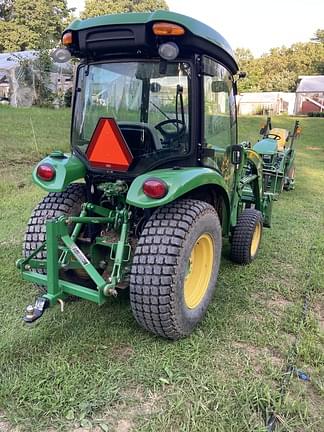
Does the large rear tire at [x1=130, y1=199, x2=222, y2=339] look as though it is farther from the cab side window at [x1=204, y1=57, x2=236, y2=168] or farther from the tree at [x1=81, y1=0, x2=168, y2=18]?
the tree at [x1=81, y1=0, x2=168, y2=18]

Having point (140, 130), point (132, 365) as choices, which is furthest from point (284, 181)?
point (132, 365)

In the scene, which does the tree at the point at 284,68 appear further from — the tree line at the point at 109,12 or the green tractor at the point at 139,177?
the green tractor at the point at 139,177

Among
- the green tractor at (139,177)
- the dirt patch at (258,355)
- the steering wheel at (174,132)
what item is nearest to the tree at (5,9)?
the green tractor at (139,177)

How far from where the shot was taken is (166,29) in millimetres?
2416

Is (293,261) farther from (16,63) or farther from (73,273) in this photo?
(16,63)

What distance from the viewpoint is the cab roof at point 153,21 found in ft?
7.95

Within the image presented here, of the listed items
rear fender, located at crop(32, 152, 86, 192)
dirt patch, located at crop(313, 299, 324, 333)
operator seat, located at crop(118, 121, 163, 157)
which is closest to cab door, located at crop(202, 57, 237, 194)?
operator seat, located at crop(118, 121, 163, 157)

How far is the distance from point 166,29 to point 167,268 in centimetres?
141

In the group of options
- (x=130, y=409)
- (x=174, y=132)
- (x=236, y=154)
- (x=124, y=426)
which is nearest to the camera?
(x=124, y=426)

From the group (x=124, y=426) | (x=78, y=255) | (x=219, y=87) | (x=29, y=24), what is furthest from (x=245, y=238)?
(x=29, y=24)

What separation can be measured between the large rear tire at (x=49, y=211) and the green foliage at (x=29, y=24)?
2967 centimetres

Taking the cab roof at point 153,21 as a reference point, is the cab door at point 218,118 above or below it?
below

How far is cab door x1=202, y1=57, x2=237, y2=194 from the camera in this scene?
291 centimetres

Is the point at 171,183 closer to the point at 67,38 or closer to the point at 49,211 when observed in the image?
the point at 49,211
